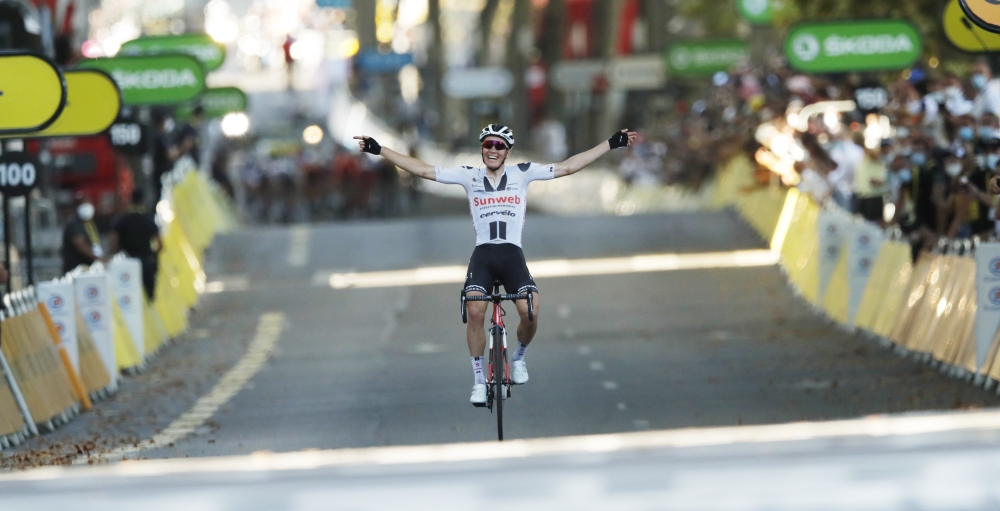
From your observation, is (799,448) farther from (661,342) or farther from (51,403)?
(661,342)

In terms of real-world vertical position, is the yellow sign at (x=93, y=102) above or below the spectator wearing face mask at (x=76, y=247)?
above

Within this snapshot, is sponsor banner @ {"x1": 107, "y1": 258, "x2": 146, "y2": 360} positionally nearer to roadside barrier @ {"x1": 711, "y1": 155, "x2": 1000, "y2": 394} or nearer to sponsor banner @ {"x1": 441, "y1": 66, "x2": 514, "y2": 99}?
roadside barrier @ {"x1": 711, "y1": 155, "x2": 1000, "y2": 394}

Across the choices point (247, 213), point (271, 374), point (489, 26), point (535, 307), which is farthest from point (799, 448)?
point (489, 26)

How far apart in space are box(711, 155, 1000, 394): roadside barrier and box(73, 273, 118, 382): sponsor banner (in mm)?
7517

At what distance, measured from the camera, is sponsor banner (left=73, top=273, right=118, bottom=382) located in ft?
53.1

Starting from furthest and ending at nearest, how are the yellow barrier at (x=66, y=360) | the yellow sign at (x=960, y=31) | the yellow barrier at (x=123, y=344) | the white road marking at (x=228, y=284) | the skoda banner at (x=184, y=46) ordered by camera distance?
the skoda banner at (x=184, y=46), the white road marking at (x=228, y=284), the yellow barrier at (x=123, y=344), the yellow barrier at (x=66, y=360), the yellow sign at (x=960, y=31)

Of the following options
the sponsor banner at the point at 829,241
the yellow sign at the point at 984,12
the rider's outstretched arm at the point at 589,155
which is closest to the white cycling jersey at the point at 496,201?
the rider's outstretched arm at the point at 589,155

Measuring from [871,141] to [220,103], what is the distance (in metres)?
14.6

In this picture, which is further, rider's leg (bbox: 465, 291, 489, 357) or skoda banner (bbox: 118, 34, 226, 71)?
skoda banner (bbox: 118, 34, 226, 71)

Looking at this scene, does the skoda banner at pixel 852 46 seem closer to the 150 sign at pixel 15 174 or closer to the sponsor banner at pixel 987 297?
the sponsor banner at pixel 987 297

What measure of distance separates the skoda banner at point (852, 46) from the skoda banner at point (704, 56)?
1092 centimetres

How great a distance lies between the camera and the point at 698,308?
20453 mm

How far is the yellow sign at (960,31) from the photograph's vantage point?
1318cm

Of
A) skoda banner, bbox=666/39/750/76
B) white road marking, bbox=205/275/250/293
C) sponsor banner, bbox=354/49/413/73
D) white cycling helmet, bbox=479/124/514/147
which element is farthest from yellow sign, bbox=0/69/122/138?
sponsor banner, bbox=354/49/413/73
